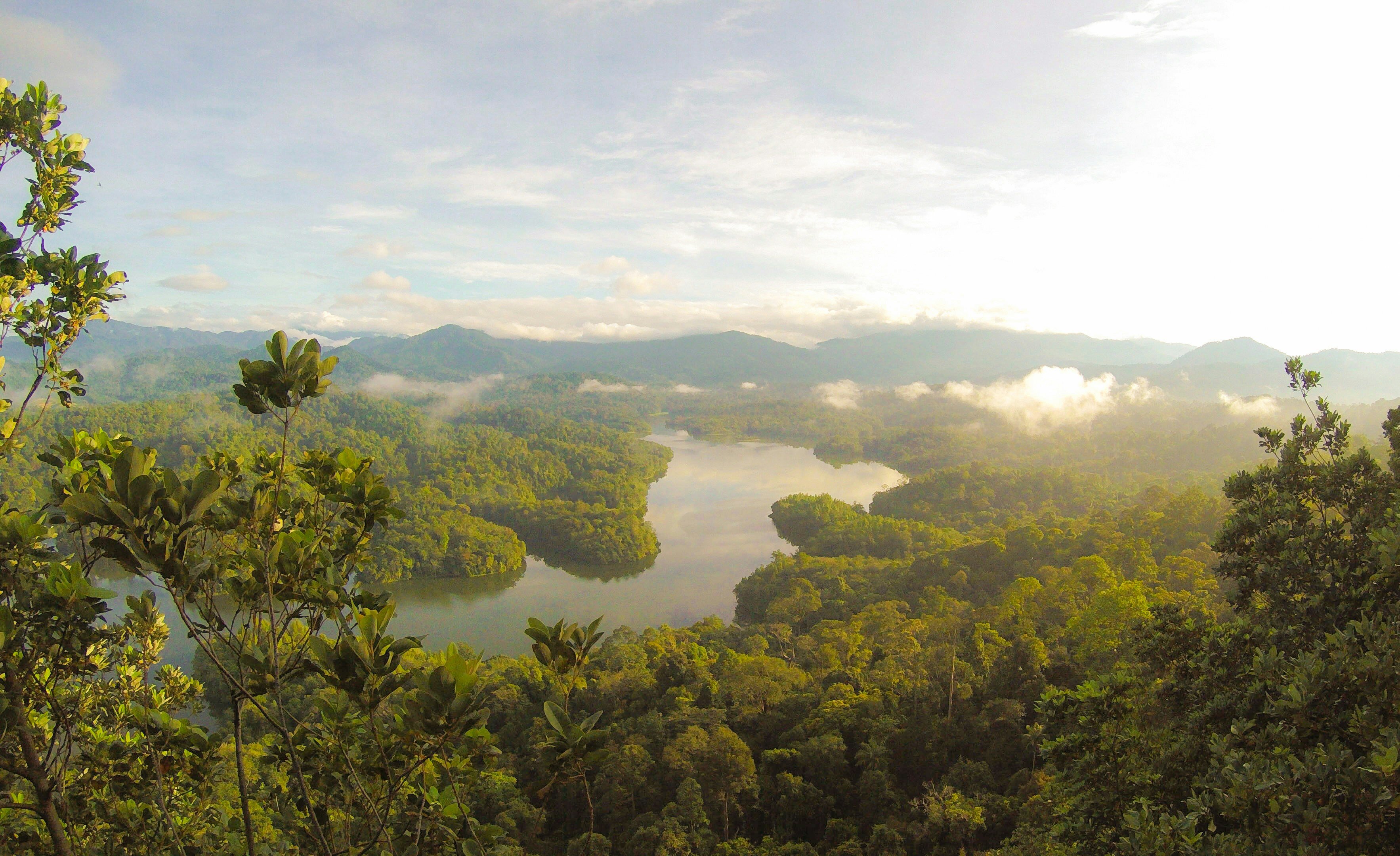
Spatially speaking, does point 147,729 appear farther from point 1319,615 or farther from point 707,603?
point 707,603

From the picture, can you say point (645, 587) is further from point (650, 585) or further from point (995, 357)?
point (995, 357)

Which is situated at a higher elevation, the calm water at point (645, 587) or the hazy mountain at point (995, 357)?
the hazy mountain at point (995, 357)

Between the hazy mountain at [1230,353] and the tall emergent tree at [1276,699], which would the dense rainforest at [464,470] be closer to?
the tall emergent tree at [1276,699]

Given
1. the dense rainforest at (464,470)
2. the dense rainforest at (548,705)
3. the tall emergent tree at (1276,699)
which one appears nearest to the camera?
the dense rainforest at (548,705)

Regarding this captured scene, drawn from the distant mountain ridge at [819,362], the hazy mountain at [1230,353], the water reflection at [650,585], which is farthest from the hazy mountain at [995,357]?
the water reflection at [650,585]

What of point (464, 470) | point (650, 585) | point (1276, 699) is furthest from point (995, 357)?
point (1276, 699)

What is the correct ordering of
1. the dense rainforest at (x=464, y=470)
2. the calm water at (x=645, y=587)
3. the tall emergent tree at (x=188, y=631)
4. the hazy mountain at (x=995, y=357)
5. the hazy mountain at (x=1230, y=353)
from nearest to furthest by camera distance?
the tall emergent tree at (x=188, y=631), the calm water at (x=645, y=587), the dense rainforest at (x=464, y=470), the hazy mountain at (x=1230, y=353), the hazy mountain at (x=995, y=357)
